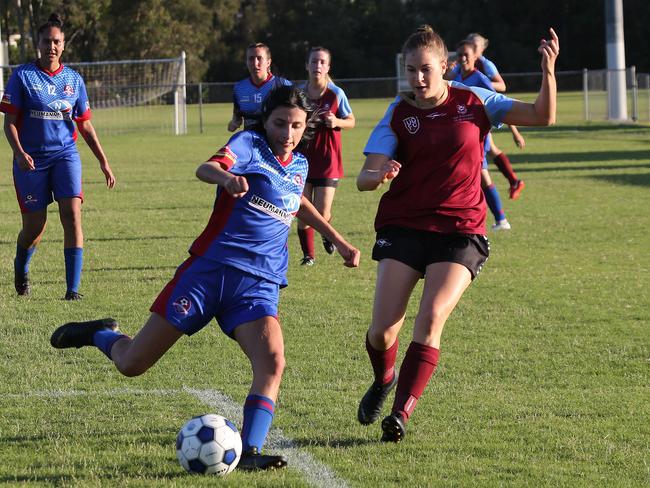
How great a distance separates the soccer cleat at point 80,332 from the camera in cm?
552

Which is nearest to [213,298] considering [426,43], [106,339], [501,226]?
[106,339]

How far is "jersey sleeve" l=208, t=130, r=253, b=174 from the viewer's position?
15.3 feet

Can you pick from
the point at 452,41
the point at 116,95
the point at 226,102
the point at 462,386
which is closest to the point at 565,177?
the point at 462,386

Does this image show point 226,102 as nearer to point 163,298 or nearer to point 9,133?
point 9,133

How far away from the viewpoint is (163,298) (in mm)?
4777

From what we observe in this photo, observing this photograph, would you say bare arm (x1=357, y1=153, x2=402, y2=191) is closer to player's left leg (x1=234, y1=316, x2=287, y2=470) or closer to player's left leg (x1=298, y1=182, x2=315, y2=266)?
player's left leg (x1=234, y1=316, x2=287, y2=470)

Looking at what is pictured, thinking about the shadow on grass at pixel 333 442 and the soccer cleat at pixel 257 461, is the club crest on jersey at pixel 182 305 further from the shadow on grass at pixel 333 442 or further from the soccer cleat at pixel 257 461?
the shadow on grass at pixel 333 442

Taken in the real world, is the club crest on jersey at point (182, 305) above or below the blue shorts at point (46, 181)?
below

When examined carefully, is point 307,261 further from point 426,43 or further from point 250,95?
point 426,43

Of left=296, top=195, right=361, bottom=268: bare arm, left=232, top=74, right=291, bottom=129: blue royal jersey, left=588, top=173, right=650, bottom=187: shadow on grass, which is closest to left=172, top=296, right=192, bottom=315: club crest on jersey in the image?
left=296, top=195, right=361, bottom=268: bare arm

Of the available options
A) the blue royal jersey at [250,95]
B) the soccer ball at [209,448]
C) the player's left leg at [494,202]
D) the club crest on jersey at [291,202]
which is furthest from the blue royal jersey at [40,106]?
the player's left leg at [494,202]

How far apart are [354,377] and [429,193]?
62.6 inches

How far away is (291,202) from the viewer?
493 cm

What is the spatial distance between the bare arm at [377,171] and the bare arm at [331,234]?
0.23m
